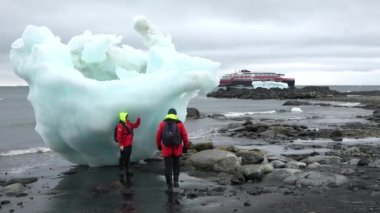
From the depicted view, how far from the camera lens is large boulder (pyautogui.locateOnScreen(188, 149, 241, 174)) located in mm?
13375

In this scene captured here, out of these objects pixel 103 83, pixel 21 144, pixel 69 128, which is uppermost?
pixel 103 83

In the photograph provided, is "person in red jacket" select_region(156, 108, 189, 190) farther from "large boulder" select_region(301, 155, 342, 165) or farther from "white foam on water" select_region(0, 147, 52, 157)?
"white foam on water" select_region(0, 147, 52, 157)

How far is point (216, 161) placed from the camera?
45.1ft

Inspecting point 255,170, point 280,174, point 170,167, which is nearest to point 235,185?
point 255,170

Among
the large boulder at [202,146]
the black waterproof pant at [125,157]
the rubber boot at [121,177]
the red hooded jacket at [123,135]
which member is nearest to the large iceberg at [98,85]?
the red hooded jacket at [123,135]

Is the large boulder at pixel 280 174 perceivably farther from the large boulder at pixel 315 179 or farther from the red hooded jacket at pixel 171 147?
the red hooded jacket at pixel 171 147

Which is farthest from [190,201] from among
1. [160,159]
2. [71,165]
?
[71,165]

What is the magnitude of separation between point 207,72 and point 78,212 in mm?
5431

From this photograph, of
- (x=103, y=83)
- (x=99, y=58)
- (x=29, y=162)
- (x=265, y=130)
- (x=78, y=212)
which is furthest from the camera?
(x=265, y=130)

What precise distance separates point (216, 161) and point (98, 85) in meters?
3.62

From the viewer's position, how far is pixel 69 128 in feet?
44.8

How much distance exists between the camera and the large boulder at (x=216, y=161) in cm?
1338

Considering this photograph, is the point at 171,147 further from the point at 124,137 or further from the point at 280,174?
the point at 280,174

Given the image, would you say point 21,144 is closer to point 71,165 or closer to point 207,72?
point 71,165
